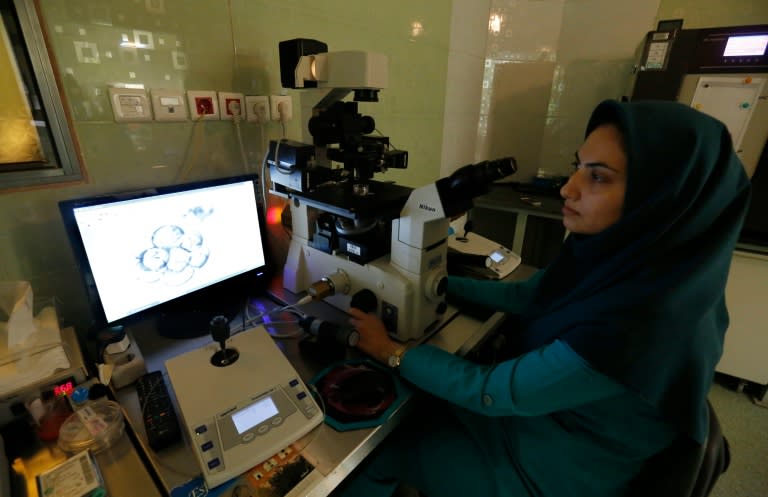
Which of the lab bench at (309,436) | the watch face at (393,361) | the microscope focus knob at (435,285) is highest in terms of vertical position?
the microscope focus knob at (435,285)

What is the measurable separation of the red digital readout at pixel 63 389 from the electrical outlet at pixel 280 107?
3.04ft

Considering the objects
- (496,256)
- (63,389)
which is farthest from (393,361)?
(496,256)

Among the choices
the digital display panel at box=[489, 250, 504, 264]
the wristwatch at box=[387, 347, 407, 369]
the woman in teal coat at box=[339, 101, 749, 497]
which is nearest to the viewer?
the woman in teal coat at box=[339, 101, 749, 497]

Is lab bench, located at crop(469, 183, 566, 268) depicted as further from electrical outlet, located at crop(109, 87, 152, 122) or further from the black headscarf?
electrical outlet, located at crop(109, 87, 152, 122)

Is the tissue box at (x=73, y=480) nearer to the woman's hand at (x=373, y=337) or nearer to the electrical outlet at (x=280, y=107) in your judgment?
the woman's hand at (x=373, y=337)

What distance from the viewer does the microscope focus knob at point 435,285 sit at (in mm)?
960

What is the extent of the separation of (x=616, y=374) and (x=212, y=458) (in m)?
0.73

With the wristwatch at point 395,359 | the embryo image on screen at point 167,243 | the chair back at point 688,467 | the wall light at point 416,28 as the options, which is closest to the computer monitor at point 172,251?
the embryo image on screen at point 167,243

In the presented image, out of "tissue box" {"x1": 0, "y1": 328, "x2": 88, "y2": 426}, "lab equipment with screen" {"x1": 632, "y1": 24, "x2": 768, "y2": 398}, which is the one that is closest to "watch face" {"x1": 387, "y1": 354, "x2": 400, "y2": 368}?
"tissue box" {"x1": 0, "y1": 328, "x2": 88, "y2": 426}

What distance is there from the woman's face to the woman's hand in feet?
1.74

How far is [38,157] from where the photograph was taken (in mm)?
839

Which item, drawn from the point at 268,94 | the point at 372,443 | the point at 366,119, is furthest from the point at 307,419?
the point at 268,94

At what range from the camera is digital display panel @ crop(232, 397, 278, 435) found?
26.5 inches

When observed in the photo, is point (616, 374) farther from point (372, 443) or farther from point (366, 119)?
point (366, 119)
